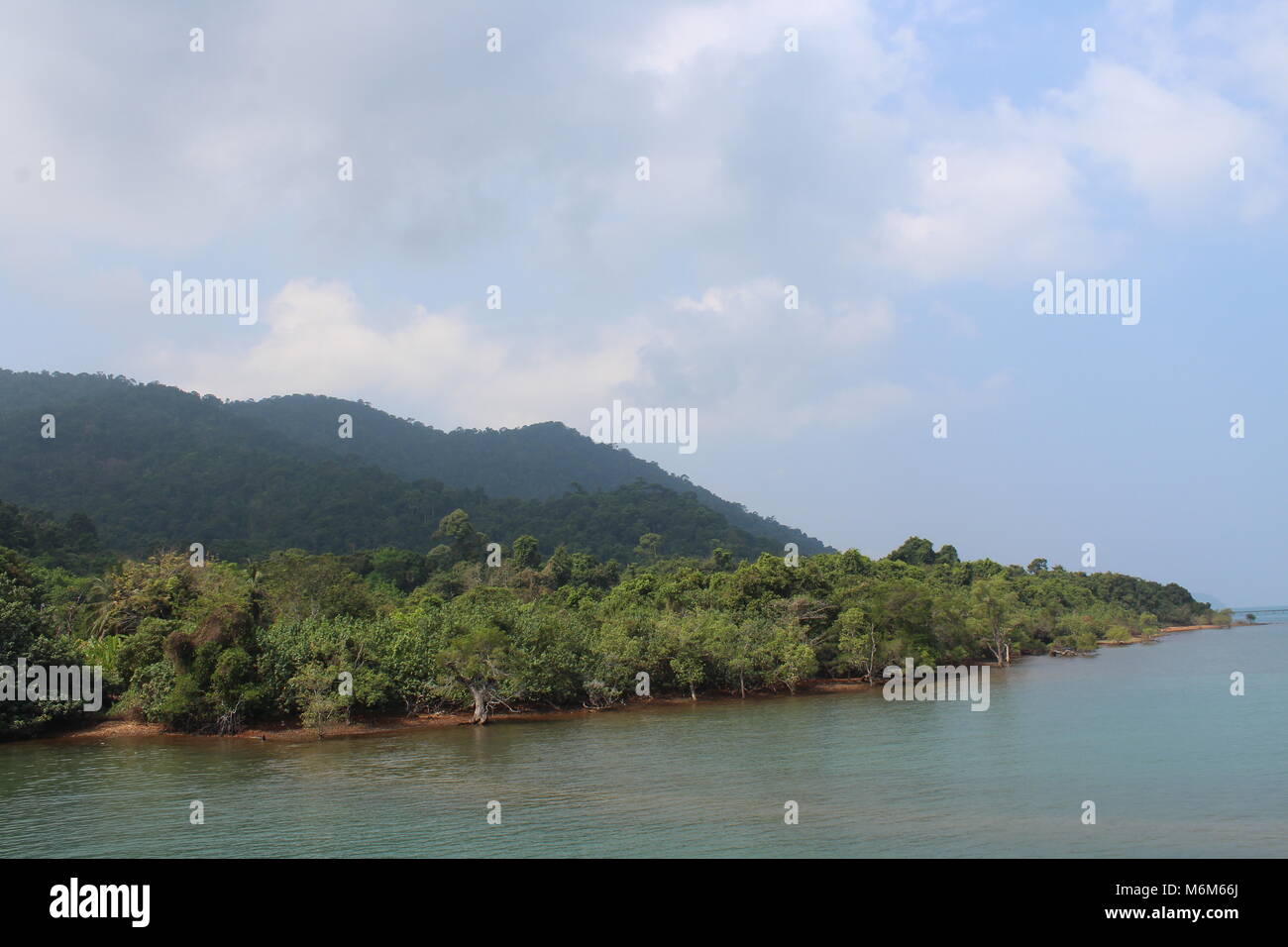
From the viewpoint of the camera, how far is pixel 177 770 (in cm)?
2419

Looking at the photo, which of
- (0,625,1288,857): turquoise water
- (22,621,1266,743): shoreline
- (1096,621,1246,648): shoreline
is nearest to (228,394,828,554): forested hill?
(1096,621,1246,648): shoreline

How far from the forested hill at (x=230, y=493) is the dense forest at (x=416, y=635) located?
117 feet

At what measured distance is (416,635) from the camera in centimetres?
3347

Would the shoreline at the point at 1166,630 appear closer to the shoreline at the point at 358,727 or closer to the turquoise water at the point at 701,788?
the turquoise water at the point at 701,788

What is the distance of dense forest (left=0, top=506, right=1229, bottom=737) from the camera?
99.7 ft

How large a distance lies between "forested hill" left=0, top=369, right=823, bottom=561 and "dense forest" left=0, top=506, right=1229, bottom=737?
35622 millimetres

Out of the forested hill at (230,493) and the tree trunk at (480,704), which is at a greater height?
the forested hill at (230,493)

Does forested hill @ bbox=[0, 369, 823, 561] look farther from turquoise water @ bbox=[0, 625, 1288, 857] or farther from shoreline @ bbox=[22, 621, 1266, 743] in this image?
turquoise water @ bbox=[0, 625, 1288, 857]

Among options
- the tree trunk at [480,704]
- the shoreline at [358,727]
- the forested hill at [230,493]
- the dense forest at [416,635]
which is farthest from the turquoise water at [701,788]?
the forested hill at [230,493]

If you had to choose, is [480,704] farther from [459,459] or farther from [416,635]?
[459,459]

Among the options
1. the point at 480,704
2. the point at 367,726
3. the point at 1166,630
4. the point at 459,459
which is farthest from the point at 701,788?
the point at 459,459

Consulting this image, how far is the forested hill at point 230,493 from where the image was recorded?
9756cm
